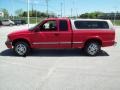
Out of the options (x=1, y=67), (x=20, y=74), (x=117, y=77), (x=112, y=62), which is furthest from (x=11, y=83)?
(x=112, y=62)

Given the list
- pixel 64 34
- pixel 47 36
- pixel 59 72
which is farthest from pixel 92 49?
pixel 59 72

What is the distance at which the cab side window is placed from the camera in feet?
35.0

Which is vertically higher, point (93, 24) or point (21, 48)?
point (93, 24)

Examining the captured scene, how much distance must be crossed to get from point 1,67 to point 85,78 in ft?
11.1

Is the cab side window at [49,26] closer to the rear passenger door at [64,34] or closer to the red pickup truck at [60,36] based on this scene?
the red pickup truck at [60,36]

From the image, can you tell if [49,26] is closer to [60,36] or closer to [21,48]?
[60,36]

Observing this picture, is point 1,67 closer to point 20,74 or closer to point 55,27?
point 20,74

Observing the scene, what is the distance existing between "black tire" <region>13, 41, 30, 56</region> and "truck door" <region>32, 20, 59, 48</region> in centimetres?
40

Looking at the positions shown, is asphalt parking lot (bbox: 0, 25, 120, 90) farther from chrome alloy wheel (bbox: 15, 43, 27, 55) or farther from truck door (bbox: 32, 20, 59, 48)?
truck door (bbox: 32, 20, 59, 48)

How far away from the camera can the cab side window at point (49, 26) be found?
35.0ft

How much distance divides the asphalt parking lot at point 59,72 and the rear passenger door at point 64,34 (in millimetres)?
580

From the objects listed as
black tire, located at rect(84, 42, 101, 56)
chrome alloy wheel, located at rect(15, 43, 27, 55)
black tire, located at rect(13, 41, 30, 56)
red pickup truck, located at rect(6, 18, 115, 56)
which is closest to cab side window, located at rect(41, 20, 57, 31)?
red pickup truck, located at rect(6, 18, 115, 56)

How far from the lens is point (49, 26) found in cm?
1074

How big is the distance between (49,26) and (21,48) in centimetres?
171
